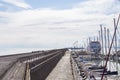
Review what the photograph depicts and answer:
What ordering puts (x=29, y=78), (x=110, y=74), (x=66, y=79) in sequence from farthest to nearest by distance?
1. (x=110, y=74)
2. (x=66, y=79)
3. (x=29, y=78)

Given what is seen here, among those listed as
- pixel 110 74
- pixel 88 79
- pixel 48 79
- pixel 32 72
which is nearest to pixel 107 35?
pixel 110 74

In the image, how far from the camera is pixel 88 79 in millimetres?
53500

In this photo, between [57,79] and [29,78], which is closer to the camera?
[29,78]

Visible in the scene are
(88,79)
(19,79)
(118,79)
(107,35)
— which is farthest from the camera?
(107,35)

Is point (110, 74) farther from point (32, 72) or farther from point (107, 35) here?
A: point (32, 72)

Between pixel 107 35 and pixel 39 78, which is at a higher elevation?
pixel 107 35

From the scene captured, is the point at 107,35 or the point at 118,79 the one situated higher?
the point at 107,35

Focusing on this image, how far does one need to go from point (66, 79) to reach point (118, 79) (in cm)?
2140

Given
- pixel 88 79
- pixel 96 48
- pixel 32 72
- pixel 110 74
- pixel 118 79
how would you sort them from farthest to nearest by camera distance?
pixel 96 48 < pixel 110 74 < pixel 118 79 < pixel 88 79 < pixel 32 72

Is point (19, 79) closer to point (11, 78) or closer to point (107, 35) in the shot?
point (11, 78)

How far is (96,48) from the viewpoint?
194 meters

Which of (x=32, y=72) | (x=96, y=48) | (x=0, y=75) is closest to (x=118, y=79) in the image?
(x=0, y=75)

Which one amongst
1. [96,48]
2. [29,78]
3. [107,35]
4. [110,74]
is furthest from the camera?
[96,48]

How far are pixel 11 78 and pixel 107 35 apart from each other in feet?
234
